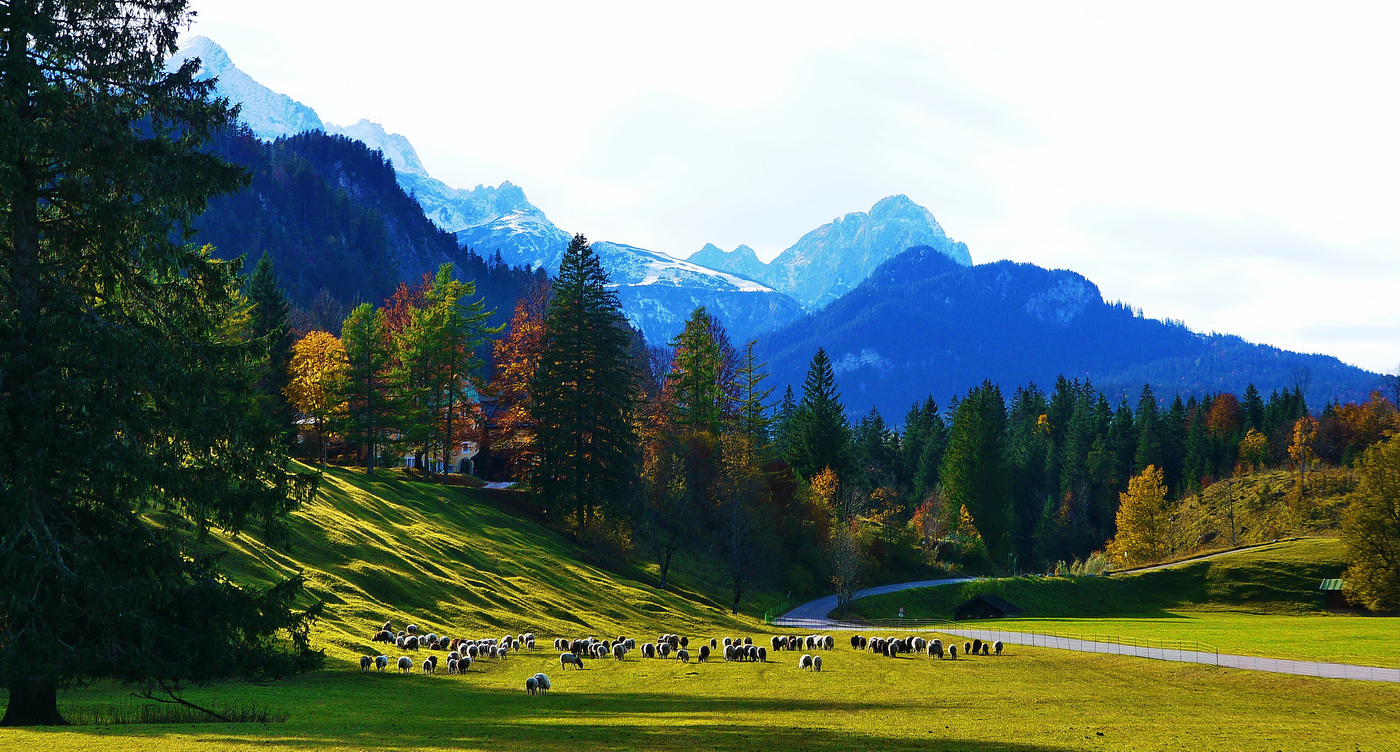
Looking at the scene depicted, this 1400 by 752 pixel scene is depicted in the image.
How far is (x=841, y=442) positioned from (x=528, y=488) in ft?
150

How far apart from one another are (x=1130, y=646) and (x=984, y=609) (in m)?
35.7

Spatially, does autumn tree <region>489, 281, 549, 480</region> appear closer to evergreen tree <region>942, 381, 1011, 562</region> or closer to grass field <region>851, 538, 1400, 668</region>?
grass field <region>851, 538, 1400, 668</region>

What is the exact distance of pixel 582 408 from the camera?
6994cm

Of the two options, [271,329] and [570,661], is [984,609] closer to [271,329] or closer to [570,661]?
[570,661]

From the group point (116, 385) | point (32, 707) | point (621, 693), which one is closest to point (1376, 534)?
point (621, 693)

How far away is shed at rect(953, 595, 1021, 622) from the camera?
88100 millimetres

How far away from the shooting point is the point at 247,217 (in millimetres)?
196250

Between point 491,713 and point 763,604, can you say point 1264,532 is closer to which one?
point 763,604

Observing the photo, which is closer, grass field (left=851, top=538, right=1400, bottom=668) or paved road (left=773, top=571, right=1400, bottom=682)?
paved road (left=773, top=571, right=1400, bottom=682)

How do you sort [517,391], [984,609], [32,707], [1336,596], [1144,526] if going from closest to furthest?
1. [32,707]
2. [517,391]
3. [1336,596]
4. [984,609]
5. [1144,526]

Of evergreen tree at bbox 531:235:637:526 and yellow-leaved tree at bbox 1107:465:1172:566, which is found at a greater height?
evergreen tree at bbox 531:235:637:526

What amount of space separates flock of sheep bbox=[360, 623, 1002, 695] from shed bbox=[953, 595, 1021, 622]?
36.6 m

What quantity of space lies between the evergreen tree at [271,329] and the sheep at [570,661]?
39.5 metres

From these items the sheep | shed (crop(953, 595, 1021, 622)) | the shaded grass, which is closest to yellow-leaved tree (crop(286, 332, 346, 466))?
the shaded grass
